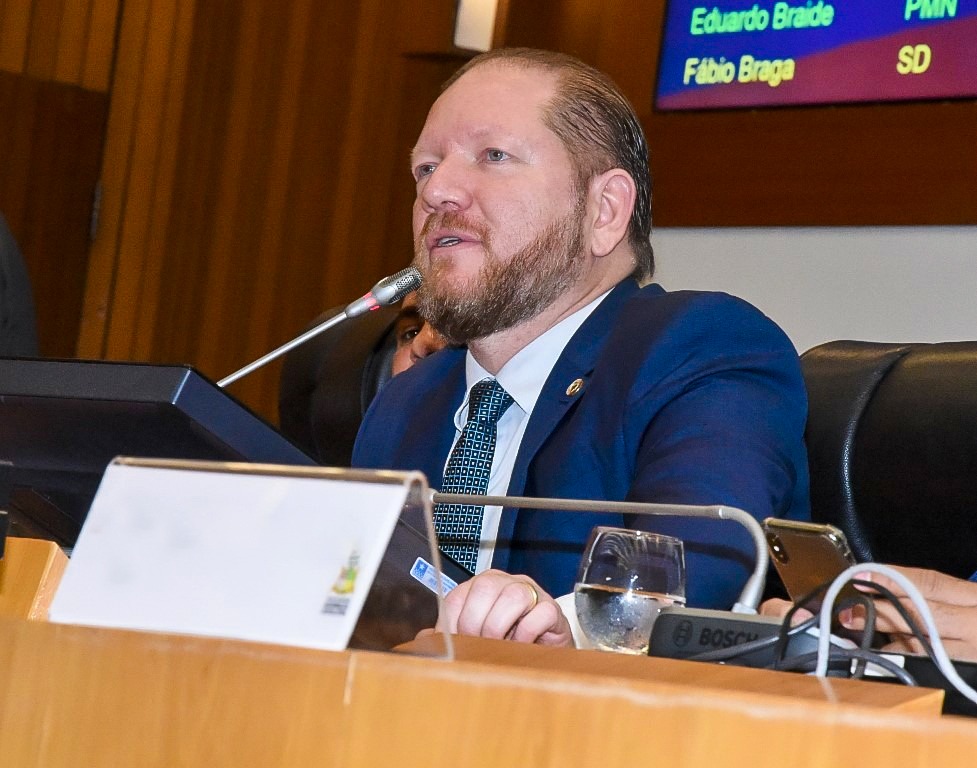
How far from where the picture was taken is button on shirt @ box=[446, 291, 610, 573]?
1757mm

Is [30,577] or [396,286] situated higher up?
[396,286]

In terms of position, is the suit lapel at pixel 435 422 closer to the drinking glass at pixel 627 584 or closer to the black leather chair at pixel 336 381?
the black leather chair at pixel 336 381

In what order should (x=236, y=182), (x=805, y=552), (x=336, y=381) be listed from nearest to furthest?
(x=805, y=552) → (x=336, y=381) → (x=236, y=182)

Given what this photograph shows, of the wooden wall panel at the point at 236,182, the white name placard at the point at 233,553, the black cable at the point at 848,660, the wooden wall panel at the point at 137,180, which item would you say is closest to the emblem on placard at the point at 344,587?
the white name placard at the point at 233,553

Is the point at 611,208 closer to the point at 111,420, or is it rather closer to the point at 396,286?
the point at 396,286

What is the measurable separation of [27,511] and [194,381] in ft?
1.30

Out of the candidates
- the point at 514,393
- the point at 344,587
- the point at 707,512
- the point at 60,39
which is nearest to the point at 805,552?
the point at 707,512

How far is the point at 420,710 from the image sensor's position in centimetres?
56

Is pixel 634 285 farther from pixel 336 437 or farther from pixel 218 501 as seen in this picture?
pixel 218 501

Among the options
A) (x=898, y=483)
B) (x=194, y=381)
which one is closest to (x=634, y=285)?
(x=898, y=483)

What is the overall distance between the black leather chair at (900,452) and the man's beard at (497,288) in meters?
0.41

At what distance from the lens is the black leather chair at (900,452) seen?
177 centimetres

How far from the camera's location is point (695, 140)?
3.24 meters

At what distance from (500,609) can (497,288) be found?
2.99ft
